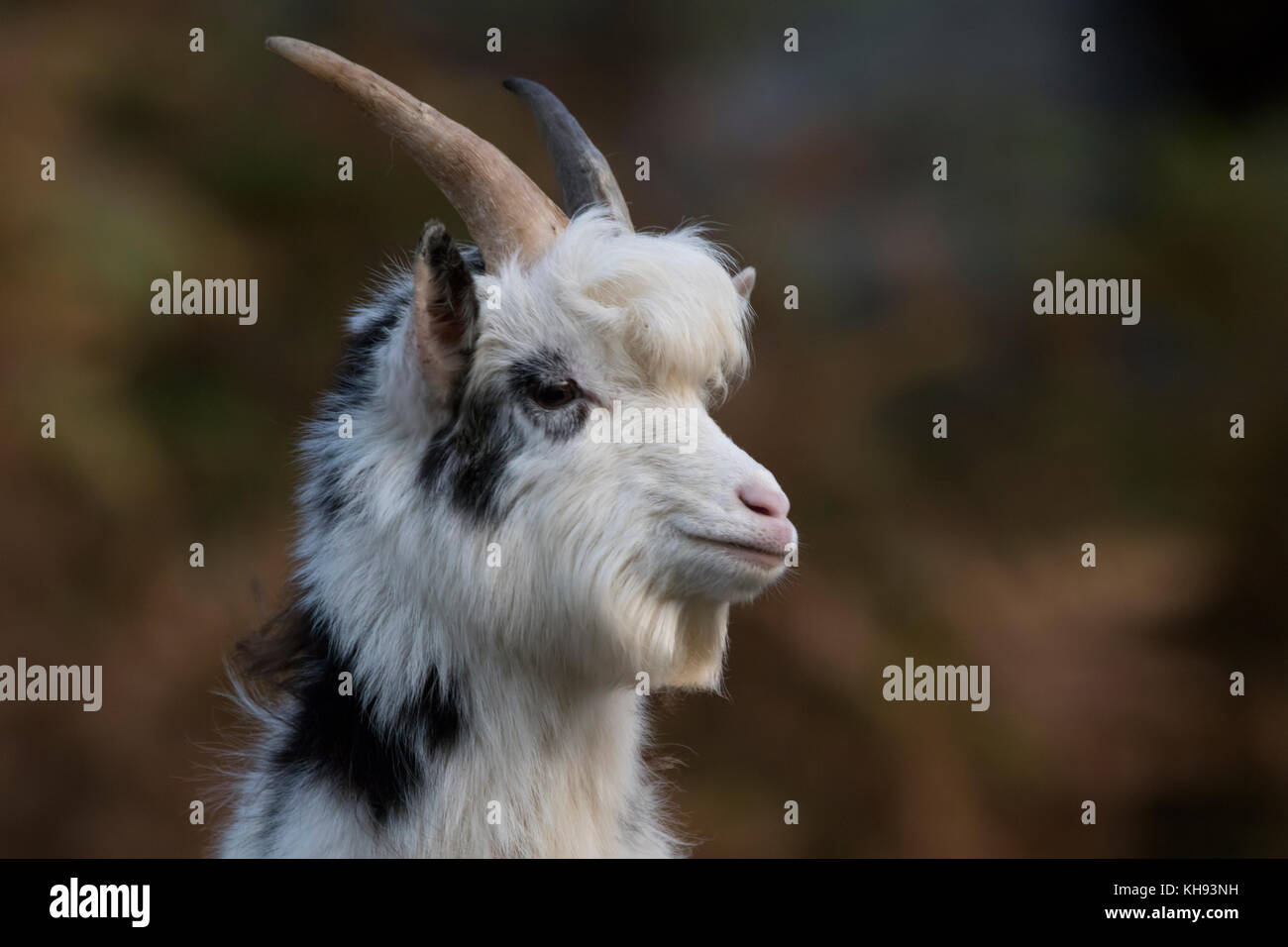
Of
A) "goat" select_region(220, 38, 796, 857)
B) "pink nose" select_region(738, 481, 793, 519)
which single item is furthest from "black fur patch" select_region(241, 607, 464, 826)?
"pink nose" select_region(738, 481, 793, 519)

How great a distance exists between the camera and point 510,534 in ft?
10.4

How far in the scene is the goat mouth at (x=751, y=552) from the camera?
9.98ft

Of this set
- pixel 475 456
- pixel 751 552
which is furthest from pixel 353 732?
pixel 751 552

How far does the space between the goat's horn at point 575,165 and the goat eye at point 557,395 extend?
618 millimetres

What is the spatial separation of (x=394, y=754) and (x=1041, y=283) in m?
6.86

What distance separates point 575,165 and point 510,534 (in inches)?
44.1

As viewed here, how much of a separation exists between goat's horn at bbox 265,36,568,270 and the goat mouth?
0.83m

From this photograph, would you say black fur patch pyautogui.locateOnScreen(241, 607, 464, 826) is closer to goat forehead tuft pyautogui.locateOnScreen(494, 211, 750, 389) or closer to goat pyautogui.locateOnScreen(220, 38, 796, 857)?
goat pyautogui.locateOnScreen(220, 38, 796, 857)

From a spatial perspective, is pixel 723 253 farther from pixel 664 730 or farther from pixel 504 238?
pixel 664 730

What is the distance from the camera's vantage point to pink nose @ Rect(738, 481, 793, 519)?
120 inches

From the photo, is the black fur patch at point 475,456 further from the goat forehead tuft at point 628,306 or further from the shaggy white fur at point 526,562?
the goat forehead tuft at point 628,306

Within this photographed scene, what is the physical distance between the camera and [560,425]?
3176mm

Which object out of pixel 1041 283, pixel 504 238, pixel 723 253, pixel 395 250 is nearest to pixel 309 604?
pixel 504 238

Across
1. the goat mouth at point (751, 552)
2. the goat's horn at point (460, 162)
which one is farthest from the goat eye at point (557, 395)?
the goat mouth at point (751, 552)
